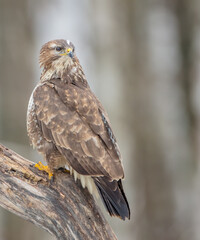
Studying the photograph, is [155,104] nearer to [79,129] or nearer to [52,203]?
[79,129]

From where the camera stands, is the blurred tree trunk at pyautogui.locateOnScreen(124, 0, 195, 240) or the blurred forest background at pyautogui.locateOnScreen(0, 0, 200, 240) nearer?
the blurred forest background at pyautogui.locateOnScreen(0, 0, 200, 240)

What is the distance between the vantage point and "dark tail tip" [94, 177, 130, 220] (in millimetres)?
5059

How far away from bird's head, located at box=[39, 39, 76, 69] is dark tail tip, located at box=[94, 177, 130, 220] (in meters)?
1.69

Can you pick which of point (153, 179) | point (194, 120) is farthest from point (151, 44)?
point (153, 179)

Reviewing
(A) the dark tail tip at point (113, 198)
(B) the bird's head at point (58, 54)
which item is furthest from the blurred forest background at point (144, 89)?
(A) the dark tail tip at point (113, 198)

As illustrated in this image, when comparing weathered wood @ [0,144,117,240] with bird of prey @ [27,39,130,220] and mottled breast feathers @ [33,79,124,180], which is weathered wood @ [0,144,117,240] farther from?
mottled breast feathers @ [33,79,124,180]

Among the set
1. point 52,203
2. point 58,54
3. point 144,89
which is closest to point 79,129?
point 52,203

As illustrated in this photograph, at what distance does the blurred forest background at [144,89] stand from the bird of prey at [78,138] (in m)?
4.10

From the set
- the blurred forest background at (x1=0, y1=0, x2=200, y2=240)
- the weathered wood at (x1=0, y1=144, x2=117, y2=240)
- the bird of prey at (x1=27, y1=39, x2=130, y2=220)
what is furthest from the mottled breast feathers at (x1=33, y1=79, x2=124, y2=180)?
the blurred forest background at (x1=0, y1=0, x2=200, y2=240)

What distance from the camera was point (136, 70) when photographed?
11.0 m

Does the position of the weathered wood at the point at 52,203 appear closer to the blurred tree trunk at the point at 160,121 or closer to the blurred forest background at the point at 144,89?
the blurred forest background at the point at 144,89

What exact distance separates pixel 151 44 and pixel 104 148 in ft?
19.2

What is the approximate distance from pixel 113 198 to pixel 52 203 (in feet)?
2.00

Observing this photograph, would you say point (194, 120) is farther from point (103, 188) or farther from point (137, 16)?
point (103, 188)
